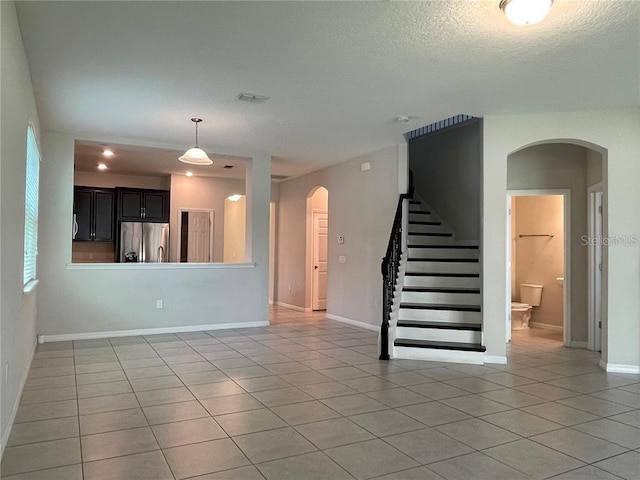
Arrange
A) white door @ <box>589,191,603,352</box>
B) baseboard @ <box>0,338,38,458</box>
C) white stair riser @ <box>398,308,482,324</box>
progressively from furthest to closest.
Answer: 1. white door @ <box>589,191,603,352</box>
2. white stair riser @ <box>398,308,482,324</box>
3. baseboard @ <box>0,338,38,458</box>

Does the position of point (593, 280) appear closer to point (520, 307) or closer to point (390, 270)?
point (520, 307)

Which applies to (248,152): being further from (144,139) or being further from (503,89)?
(503,89)

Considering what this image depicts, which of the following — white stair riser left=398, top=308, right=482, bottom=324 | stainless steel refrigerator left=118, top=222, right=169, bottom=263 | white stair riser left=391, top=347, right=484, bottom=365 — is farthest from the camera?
stainless steel refrigerator left=118, top=222, right=169, bottom=263

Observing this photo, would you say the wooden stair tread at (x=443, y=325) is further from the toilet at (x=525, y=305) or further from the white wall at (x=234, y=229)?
the white wall at (x=234, y=229)

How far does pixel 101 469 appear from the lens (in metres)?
2.48

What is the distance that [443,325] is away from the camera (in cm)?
527

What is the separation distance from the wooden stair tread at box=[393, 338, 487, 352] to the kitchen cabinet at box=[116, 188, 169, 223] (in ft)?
18.6

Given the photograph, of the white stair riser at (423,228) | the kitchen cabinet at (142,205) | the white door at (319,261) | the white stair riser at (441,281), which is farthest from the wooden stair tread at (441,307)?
the kitchen cabinet at (142,205)

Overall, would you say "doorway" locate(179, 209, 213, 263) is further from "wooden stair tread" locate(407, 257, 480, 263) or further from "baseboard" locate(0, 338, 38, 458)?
"baseboard" locate(0, 338, 38, 458)

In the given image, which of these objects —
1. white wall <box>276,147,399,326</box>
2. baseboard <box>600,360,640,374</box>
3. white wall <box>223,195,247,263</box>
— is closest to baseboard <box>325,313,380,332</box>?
white wall <box>276,147,399,326</box>

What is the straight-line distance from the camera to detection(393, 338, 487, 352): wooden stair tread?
493 centimetres

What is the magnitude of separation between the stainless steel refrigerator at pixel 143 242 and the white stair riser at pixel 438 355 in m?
5.50

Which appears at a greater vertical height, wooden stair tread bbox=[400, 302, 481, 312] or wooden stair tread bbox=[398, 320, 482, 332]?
wooden stair tread bbox=[400, 302, 481, 312]

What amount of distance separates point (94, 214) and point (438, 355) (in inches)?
260
